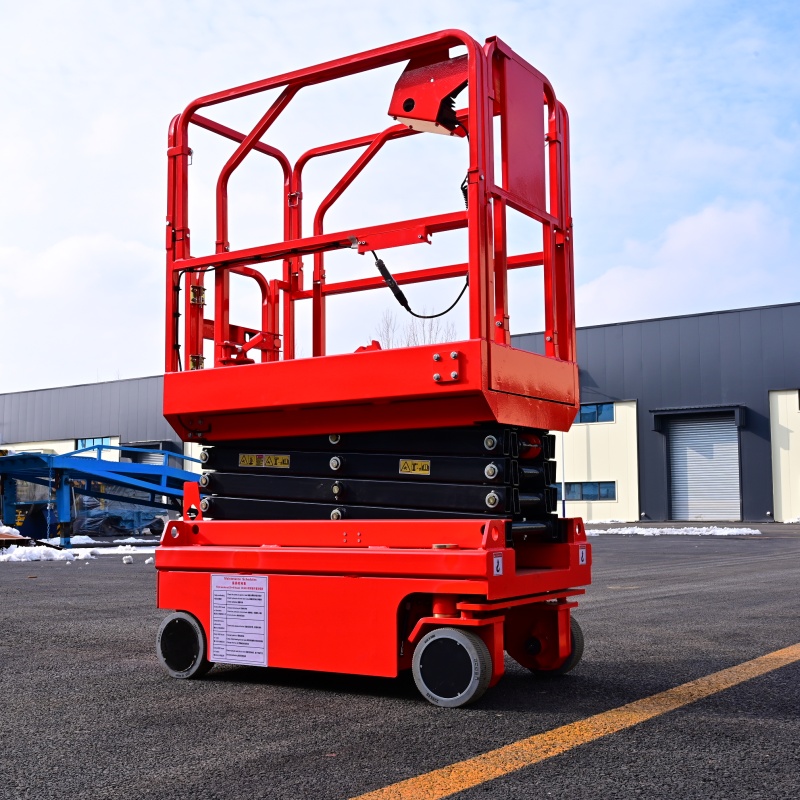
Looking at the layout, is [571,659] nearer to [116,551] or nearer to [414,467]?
[414,467]

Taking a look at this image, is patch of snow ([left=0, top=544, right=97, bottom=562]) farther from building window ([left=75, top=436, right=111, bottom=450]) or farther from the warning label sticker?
building window ([left=75, top=436, right=111, bottom=450])

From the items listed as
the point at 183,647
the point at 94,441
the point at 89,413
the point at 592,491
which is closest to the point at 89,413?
the point at 89,413

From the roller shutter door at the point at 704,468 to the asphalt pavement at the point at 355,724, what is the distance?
95.3 feet

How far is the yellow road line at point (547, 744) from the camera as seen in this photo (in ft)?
10.5

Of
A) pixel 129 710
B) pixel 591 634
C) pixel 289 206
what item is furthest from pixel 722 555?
pixel 129 710

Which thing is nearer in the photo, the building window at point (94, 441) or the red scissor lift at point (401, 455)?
the red scissor lift at point (401, 455)

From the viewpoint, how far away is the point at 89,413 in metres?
51.8

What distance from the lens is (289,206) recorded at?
6.83 m

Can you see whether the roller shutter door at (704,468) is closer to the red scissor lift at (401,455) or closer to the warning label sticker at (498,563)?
the red scissor lift at (401,455)

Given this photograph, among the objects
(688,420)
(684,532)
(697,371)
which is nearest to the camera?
(684,532)

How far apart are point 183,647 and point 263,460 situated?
111 cm

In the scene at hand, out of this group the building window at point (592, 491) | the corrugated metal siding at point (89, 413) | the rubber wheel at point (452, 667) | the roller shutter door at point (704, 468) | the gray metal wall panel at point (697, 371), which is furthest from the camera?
the corrugated metal siding at point (89, 413)

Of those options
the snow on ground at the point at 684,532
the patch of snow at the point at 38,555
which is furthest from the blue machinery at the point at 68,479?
the snow on ground at the point at 684,532

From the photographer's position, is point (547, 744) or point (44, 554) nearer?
point (547, 744)
